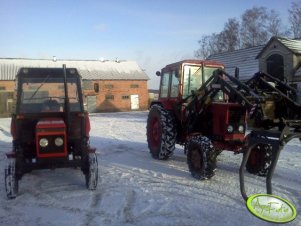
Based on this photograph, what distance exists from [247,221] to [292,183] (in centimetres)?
237

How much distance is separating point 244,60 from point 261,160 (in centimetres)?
1733

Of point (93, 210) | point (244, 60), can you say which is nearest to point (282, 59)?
point (244, 60)

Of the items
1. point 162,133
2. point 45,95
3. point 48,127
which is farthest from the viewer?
point 162,133

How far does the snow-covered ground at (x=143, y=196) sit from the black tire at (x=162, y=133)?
0.30m

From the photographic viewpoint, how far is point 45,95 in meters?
7.26

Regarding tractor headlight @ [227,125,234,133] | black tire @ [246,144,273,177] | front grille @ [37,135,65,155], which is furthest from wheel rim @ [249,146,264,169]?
front grille @ [37,135,65,155]

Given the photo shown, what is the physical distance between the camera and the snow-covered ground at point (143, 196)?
5107 millimetres

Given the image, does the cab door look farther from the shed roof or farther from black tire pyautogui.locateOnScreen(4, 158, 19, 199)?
the shed roof

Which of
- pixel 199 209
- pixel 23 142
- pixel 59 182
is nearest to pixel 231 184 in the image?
pixel 199 209

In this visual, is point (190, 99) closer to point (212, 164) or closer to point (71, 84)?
point (212, 164)

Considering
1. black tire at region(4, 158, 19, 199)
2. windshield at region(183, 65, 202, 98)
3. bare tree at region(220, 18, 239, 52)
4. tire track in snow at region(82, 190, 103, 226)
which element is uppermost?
bare tree at region(220, 18, 239, 52)

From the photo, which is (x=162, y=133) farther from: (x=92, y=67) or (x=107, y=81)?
(x=92, y=67)

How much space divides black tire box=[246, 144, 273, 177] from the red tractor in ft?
10.5

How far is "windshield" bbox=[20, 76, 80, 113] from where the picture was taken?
23.4ft
